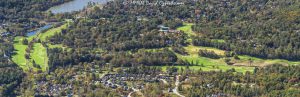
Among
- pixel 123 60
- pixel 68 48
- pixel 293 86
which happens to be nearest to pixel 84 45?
pixel 68 48

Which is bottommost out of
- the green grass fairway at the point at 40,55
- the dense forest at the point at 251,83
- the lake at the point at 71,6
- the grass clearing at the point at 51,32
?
the dense forest at the point at 251,83

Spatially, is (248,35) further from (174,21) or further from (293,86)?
(293,86)

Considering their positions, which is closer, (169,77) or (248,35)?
(169,77)

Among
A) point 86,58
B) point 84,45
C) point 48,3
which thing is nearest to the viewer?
point 86,58

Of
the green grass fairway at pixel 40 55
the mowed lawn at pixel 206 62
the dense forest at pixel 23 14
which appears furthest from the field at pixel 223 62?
the dense forest at pixel 23 14

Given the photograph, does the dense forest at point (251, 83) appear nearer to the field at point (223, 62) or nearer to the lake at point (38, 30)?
the field at point (223, 62)

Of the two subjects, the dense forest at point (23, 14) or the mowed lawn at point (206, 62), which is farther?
the dense forest at point (23, 14)

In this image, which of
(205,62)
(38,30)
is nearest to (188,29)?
(205,62)
